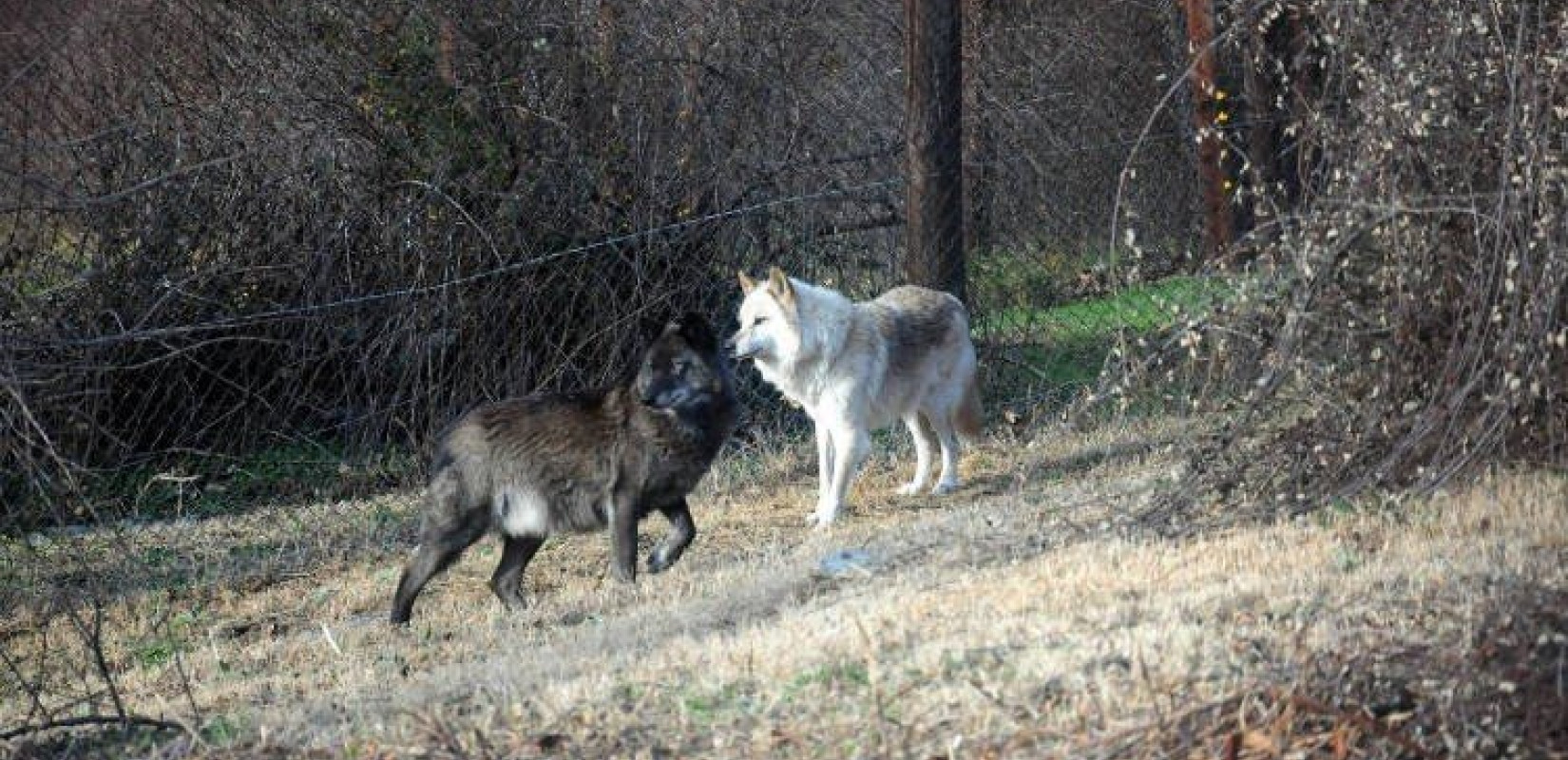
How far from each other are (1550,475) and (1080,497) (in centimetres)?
233

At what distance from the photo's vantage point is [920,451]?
1129 centimetres

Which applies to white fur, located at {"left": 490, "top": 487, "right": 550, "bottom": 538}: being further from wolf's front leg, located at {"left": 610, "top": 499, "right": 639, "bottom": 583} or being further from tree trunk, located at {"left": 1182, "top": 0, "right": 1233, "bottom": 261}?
tree trunk, located at {"left": 1182, "top": 0, "right": 1233, "bottom": 261}

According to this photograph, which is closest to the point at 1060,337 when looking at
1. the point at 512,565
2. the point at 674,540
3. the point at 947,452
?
the point at 947,452

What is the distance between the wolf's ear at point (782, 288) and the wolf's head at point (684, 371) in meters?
0.86

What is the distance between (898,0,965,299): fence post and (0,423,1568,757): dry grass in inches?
75.1

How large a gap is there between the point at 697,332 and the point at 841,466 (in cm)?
120

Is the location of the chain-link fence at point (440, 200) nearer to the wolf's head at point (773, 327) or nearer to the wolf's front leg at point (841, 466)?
the wolf's head at point (773, 327)

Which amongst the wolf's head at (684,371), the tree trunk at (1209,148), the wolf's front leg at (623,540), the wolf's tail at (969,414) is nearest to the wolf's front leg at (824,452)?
the wolf's tail at (969,414)

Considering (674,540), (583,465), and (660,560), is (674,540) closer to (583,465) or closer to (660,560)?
(660,560)

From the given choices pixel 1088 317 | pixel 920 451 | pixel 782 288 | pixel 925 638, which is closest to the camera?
pixel 925 638

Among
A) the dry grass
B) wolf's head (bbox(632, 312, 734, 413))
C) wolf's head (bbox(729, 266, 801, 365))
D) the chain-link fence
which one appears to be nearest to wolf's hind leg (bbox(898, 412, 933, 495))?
the dry grass

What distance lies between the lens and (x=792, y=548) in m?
9.71

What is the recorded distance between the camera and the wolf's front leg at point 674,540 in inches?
372

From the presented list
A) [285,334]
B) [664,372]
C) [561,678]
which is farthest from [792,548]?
[285,334]
